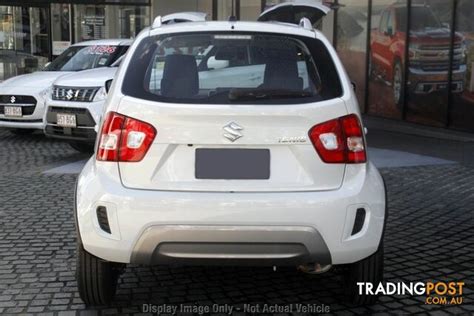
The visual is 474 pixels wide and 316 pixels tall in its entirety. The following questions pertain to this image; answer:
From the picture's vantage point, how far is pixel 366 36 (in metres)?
13.0

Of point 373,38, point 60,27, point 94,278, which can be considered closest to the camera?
point 94,278

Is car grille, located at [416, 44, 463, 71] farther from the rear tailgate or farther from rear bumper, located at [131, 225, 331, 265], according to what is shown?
rear bumper, located at [131, 225, 331, 265]

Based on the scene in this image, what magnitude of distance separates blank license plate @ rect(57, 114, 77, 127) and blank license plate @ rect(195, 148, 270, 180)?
18.1ft

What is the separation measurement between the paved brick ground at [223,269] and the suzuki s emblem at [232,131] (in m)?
1.19

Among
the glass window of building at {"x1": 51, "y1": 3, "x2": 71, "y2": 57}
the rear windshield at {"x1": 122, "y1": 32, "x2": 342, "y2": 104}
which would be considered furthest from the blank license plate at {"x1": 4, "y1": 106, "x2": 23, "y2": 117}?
the rear windshield at {"x1": 122, "y1": 32, "x2": 342, "y2": 104}

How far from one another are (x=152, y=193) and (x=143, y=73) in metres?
0.70

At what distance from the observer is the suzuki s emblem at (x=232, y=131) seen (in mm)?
3234

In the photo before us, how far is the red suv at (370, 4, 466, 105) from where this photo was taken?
10922mm

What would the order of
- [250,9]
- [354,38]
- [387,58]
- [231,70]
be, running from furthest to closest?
1. [250,9]
2. [354,38]
3. [387,58]
4. [231,70]

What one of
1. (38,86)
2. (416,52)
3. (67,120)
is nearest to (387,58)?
(416,52)

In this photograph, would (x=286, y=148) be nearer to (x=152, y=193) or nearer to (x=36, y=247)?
(x=152, y=193)

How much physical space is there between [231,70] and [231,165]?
27.6 inches

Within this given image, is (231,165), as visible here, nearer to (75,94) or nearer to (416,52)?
(75,94)

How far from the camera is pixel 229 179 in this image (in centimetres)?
324
